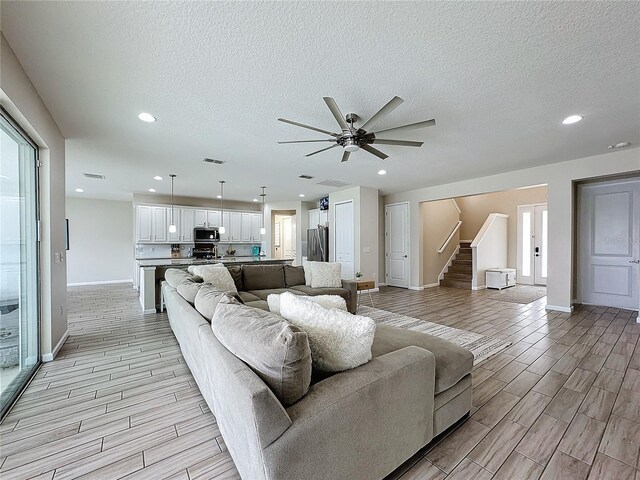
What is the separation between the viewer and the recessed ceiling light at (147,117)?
116 inches

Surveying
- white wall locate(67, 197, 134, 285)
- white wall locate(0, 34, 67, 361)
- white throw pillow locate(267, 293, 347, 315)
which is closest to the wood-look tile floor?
white wall locate(0, 34, 67, 361)

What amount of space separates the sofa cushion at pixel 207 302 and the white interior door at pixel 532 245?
8822 mm

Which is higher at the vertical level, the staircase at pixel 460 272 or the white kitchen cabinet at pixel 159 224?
the white kitchen cabinet at pixel 159 224

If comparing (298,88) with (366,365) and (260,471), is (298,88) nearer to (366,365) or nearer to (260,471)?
(366,365)

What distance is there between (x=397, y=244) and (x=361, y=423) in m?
6.84

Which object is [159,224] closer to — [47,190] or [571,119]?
[47,190]

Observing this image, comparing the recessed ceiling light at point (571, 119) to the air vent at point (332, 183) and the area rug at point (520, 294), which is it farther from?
the air vent at point (332, 183)

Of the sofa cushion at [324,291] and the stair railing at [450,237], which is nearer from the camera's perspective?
the sofa cushion at [324,291]

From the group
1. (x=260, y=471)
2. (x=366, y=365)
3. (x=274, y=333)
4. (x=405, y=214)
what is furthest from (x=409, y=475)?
(x=405, y=214)

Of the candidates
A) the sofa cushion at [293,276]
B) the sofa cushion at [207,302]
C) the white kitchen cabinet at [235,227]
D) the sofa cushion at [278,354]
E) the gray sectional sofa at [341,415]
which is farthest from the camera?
the white kitchen cabinet at [235,227]

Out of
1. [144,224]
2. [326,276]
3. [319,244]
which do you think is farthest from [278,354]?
[144,224]

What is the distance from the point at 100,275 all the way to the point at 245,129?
8.07m

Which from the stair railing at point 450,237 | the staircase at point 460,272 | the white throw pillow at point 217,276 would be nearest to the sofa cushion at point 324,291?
the white throw pillow at point 217,276

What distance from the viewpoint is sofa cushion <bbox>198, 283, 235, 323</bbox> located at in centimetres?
198
